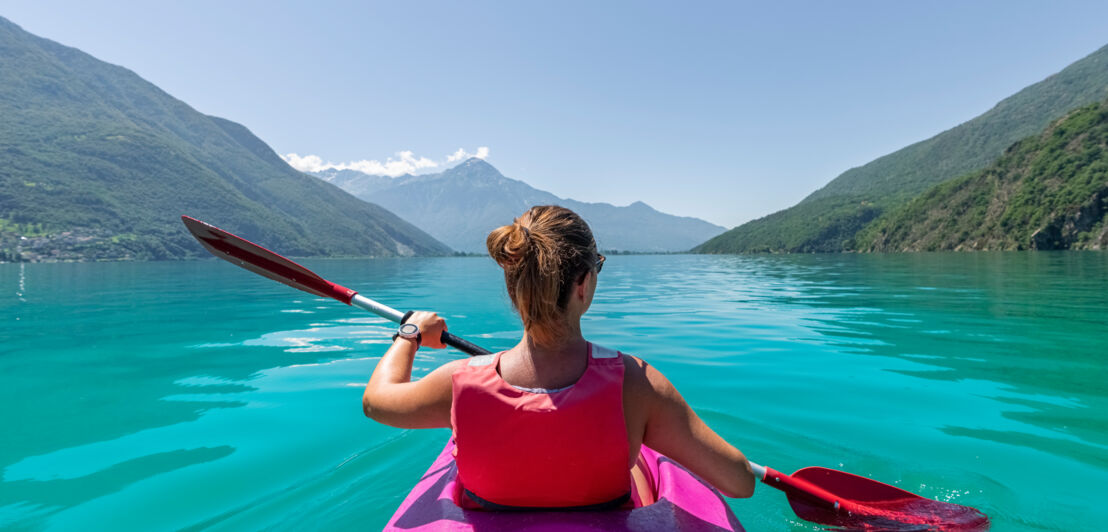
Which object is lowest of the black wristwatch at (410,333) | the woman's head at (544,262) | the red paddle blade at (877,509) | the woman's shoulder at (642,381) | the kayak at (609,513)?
the red paddle blade at (877,509)

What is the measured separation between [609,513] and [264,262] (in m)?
4.37

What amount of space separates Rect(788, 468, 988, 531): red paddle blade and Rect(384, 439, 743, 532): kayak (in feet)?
4.86

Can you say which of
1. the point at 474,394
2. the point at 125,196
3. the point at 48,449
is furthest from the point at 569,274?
the point at 125,196

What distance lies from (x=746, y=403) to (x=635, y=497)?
5.09 metres

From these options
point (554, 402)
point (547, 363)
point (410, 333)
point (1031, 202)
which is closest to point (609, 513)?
point (554, 402)

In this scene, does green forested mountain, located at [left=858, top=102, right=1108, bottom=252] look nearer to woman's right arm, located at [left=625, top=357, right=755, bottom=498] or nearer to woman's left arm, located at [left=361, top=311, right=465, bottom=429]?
woman's right arm, located at [left=625, top=357, right=755, bottom=498]

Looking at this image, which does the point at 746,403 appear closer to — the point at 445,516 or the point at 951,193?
the point at 445,516

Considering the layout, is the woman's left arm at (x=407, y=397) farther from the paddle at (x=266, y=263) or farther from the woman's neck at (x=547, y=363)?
the paddle at (x=266, y=263)

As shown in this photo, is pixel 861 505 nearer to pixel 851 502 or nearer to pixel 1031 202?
pixel 851 502

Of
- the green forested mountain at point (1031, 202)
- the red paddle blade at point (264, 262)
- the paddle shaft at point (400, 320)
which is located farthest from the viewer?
the green forested mountain at point (1031, 202)

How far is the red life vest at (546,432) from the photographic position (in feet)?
6.59

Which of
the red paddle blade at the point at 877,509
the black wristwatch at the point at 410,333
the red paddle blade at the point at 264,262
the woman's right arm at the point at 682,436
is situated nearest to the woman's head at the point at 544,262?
the woman's right arm at the point at 682,436

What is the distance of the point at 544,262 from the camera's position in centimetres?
197

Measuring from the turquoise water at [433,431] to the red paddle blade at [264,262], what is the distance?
2.06m
